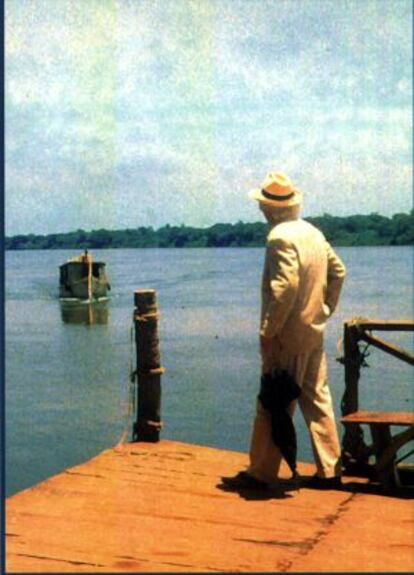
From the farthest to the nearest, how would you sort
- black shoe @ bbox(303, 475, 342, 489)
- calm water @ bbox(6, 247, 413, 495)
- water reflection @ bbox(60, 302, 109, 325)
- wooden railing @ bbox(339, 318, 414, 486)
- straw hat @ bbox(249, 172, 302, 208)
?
1. water reflection @ bbox(60, 302, 109, 325)
2. calm water @ bbox(6, 247, 413, 495)
3. wooden railing @ bbox(339, 318, 414, 486)
4. black shoe @ bbox(303, 475, 342, 489)
5. straw hat @ bbox(249, 172, 302, 208)

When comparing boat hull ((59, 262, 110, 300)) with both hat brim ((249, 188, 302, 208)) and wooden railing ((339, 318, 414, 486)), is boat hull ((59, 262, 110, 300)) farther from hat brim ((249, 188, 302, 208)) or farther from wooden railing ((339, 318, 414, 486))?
hat brim ((249, 188, 302, 208))

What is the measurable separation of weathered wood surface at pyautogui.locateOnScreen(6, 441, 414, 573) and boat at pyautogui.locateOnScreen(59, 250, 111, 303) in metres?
46.0

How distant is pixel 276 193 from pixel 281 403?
1.15 metres

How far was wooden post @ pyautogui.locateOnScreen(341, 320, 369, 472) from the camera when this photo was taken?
641 cm

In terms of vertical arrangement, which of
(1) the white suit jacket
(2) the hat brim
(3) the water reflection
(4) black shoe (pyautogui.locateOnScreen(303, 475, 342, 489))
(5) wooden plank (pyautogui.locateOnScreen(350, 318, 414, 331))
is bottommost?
(3) the water reflection

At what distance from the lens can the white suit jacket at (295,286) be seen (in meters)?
5.45

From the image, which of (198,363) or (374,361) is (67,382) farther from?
(374,361)

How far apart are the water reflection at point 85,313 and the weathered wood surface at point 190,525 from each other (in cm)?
3581

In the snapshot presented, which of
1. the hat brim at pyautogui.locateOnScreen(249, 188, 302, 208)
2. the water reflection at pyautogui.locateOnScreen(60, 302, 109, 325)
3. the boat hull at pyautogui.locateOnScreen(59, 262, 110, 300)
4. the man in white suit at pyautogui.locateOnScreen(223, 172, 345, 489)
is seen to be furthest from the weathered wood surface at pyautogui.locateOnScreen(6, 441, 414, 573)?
the boat hull at pyautogui.locateOnScreen(59, 262, 110, 300)

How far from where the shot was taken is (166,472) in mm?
6113

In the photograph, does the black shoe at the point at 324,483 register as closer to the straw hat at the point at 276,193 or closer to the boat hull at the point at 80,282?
the straw hat at the point at 276,193

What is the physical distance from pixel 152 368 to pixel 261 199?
2058mm

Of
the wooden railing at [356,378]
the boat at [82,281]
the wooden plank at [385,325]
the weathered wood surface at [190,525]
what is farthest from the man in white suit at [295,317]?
the boat at [82,281]

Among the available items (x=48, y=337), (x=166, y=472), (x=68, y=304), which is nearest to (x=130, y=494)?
(x=166, y=472)
